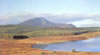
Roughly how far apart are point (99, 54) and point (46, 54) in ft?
27.8

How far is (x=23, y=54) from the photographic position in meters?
28.8

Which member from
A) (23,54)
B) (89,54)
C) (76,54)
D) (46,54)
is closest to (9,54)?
(23,54)

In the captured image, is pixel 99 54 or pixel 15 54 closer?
pixel 99 54

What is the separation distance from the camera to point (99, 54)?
2725cm

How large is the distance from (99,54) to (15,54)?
1404 centimetres

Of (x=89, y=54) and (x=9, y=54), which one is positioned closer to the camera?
(x=89, y=54)

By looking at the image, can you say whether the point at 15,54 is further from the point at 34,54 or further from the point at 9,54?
the point at 34,54

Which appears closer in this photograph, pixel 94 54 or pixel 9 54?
pixel 94 54

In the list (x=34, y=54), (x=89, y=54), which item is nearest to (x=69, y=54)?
(x=89, y=54)

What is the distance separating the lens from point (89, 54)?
27891 mm

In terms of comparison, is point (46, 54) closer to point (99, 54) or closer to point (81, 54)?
point (81, 54)

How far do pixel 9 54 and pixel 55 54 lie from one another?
8152 millimetres

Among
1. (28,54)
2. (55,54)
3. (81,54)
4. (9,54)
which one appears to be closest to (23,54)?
(28,54)

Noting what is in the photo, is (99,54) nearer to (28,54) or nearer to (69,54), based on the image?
(69,54)
